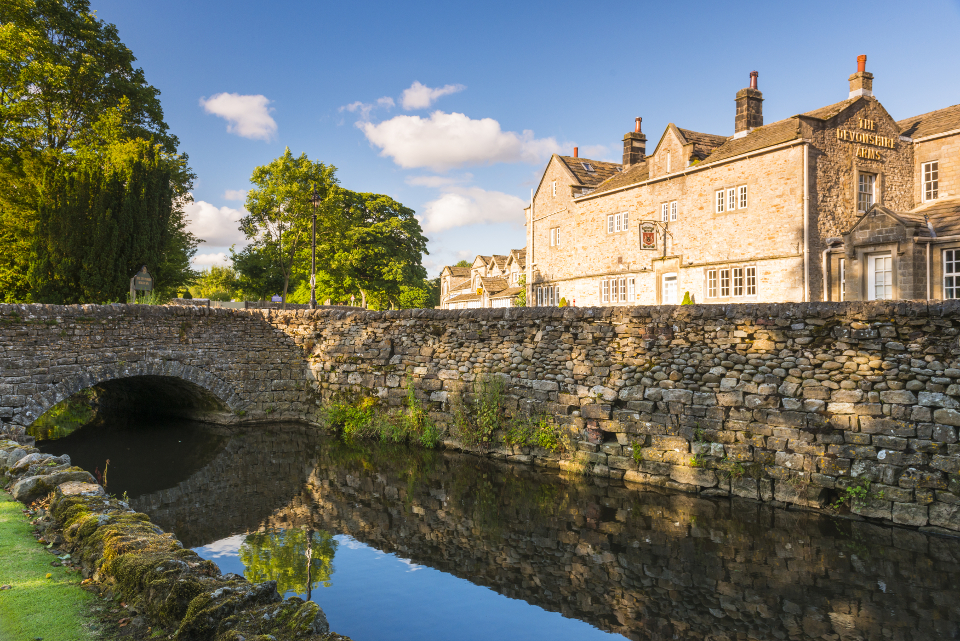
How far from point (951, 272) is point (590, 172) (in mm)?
17310

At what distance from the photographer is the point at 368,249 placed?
38375 millimetres

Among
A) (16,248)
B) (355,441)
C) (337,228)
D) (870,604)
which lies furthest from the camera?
(337,228)

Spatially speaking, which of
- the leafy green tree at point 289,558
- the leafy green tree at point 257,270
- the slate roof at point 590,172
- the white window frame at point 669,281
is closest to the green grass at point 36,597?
the leafy green tree at point 289,558

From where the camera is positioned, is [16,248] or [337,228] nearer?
[16,248]

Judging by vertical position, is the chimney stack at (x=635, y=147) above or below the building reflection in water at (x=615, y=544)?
above

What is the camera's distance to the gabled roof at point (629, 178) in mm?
24641

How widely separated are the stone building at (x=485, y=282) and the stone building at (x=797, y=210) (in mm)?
12596

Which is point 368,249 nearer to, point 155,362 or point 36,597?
point 155,362

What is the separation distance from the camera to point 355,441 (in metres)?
13.2

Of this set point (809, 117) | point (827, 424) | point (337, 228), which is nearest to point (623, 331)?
point (827, 424)

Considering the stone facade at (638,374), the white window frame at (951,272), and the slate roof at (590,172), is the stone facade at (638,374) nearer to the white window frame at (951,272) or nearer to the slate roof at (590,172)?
the white window frame at (951,272)

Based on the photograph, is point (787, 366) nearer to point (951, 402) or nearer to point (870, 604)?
point (951, 402)

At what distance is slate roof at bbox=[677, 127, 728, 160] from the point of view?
73.5 ft

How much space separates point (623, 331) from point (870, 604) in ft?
16.9
